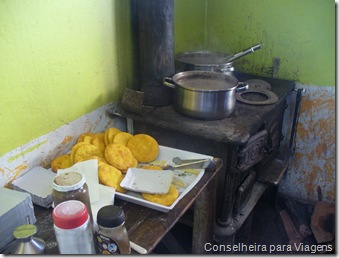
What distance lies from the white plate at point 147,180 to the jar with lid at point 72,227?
322 mm

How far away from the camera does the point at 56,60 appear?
4.42 feet

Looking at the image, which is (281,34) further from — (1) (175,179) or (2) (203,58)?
(1) (175,179)

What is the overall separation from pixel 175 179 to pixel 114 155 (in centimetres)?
25

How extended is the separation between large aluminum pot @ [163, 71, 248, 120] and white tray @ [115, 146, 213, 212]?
0.27 meters

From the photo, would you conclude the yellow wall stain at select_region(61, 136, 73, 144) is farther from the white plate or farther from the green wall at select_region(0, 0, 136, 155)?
the white plate

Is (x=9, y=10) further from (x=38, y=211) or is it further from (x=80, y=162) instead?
(x=38, y=211)

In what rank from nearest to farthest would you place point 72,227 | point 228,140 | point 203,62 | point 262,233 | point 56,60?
point 72,227 < point 56,60 < point 228,140 < point 203,62 < point 262,233

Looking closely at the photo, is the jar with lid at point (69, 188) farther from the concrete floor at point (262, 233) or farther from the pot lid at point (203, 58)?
the pot lid at point (203, 58)

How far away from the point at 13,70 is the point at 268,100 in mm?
1293

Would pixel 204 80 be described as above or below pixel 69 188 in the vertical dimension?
above

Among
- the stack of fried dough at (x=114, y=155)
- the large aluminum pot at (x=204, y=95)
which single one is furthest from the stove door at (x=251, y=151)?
the stack of fried dough at (x=114, y=155)

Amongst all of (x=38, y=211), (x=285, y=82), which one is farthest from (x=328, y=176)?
(x=38, y=211)

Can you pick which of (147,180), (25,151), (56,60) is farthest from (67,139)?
(147,180)

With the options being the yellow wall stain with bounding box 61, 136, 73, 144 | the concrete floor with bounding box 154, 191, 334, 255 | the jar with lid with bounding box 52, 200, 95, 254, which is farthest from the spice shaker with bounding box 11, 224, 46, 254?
the concrete floor with bounding box 154, 191, 334, 255
